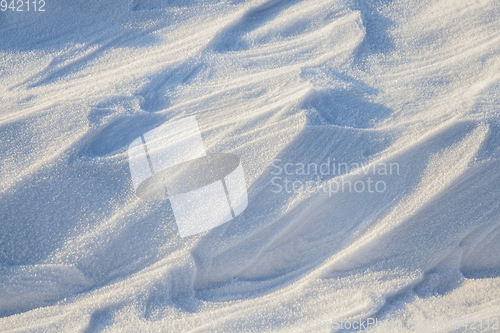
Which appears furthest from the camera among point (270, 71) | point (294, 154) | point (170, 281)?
point (270, 71)

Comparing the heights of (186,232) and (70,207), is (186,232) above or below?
below

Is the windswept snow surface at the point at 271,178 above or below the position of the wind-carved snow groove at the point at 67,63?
below

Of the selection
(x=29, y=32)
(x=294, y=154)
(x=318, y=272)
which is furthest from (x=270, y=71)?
(x=29, y=32)

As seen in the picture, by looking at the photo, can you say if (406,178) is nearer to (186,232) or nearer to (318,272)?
(318,272)

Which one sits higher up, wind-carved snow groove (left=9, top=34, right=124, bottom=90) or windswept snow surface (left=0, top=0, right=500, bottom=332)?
wind-carved snow groove (left=9, top=34, right=124, bottom=90)

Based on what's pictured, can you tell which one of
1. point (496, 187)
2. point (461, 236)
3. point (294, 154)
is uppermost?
point (294, 154)

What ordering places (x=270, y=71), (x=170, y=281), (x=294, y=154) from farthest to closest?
(x=270, y=71), (x=294, y=154), (x=170, y=281)

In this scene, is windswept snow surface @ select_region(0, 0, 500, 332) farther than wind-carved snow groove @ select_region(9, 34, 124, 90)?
No

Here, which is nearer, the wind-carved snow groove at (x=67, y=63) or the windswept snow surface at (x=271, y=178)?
the windswept snow surface at (x=271, y=178)
